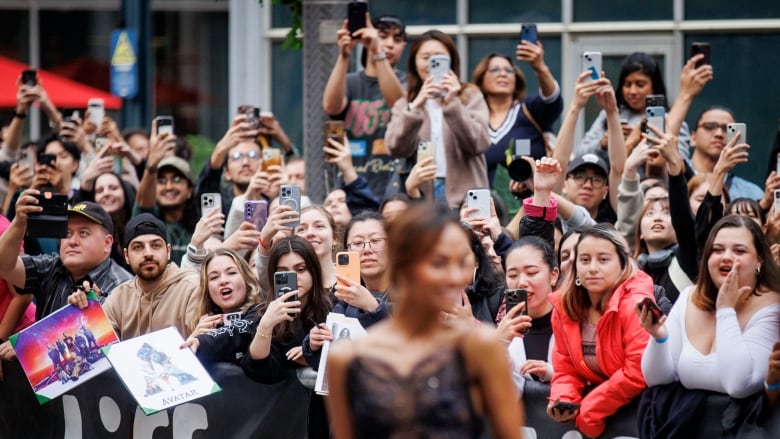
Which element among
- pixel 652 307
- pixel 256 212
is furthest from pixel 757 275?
Result: pixel 256 212

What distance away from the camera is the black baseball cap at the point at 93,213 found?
30.1 ft

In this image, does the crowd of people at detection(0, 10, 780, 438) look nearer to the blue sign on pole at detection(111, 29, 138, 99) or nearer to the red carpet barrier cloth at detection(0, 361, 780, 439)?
the red carpet barrier cloth at detection(0, 361, 780, 439)

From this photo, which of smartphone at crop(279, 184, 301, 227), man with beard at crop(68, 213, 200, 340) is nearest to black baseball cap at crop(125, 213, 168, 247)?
man with beard at crop(68, 213, 200, 340)

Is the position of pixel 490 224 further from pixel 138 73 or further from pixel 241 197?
pixel 138 73

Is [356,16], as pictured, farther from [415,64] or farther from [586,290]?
[586,290]

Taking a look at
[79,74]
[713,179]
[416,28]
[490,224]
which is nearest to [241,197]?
[490,224]

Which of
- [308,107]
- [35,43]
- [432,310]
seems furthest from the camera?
[35,43]

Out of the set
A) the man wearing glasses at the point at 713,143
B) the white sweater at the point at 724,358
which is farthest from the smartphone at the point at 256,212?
the white sweater at the point at 724,358

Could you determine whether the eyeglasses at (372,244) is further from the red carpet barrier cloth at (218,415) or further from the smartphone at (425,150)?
the smartphone at (425,150)

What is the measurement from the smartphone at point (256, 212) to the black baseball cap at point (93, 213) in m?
0.94

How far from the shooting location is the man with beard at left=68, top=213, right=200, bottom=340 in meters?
8.54

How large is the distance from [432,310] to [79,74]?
15.1 meters

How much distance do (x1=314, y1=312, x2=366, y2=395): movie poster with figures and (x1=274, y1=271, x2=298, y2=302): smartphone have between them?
0.24 meters

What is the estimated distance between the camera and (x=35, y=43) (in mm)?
18891
